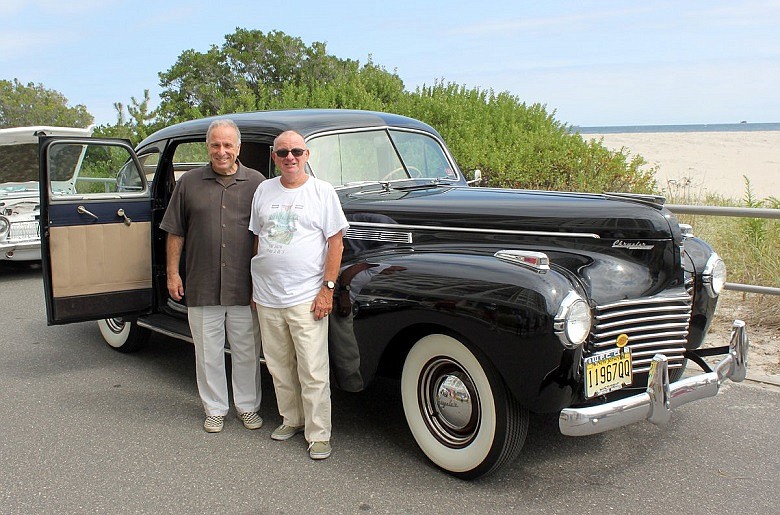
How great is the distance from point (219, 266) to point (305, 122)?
1.17 meters

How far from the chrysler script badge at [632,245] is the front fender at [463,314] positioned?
511 mm

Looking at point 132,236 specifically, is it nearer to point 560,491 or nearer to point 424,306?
point 424,306

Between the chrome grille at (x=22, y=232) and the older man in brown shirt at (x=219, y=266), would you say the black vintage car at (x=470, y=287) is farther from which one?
the chrome grille at (x=22, y=232)

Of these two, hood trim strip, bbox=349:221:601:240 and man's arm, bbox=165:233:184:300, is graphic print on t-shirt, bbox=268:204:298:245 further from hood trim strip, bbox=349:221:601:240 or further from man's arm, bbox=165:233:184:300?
man's arm, bbox=165:233:184:300

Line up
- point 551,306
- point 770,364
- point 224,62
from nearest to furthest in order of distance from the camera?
point 551,306 < point 770,364 < point 224,62

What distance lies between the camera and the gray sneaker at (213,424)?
182 inches

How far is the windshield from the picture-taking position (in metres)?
4.92

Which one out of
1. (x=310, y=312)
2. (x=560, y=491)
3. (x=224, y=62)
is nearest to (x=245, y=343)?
(x=310, y=312)

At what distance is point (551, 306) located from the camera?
340 centimetres

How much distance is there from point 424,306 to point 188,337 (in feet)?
7.04

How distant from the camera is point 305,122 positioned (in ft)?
16.4

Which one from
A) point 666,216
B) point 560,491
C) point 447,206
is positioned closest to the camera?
point 560,491

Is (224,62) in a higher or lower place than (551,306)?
higher

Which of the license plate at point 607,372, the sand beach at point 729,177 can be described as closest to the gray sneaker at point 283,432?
the license plate at point 607,372
